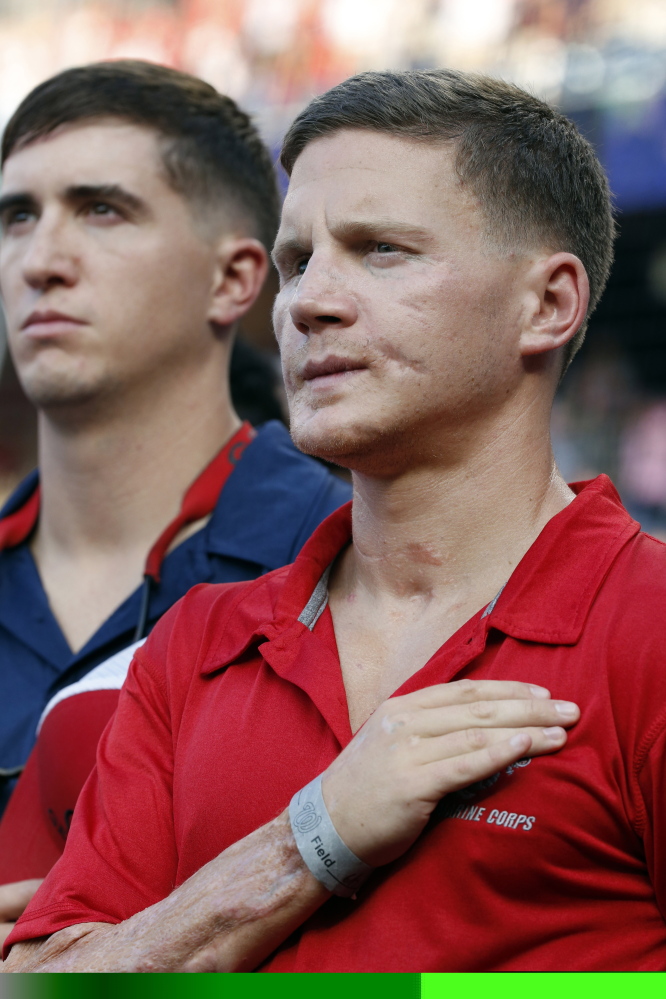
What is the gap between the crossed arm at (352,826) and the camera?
5.03 ft

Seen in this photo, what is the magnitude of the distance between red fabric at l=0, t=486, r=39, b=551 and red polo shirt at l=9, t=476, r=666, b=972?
1.46m

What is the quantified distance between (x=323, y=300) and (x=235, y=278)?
1.66 m

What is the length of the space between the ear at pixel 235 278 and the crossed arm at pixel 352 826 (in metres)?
1.98

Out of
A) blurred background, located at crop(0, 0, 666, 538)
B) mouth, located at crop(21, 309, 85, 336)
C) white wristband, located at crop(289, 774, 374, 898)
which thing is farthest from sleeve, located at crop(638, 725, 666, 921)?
blurred background, located at crop(0, 0, 666, 538)

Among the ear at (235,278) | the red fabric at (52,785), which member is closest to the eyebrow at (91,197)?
the ear at (235,278)

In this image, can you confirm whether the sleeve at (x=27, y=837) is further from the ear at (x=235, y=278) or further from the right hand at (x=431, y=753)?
the ear at (x=235, y=278)

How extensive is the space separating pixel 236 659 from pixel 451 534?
414 millimetres

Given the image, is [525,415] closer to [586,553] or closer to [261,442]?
[586,553]

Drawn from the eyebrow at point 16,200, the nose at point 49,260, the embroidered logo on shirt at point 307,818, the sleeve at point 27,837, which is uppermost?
the eyebrow at point 16,200

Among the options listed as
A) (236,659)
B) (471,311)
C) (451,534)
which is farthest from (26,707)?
(471,311)

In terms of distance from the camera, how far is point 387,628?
1.95 meters

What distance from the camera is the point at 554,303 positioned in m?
1.98

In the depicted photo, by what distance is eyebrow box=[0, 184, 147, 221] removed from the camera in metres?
3.16

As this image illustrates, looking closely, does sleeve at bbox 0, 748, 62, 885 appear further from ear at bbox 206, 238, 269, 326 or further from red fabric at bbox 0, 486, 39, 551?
ear at bbox 206, 238, 269, 326
